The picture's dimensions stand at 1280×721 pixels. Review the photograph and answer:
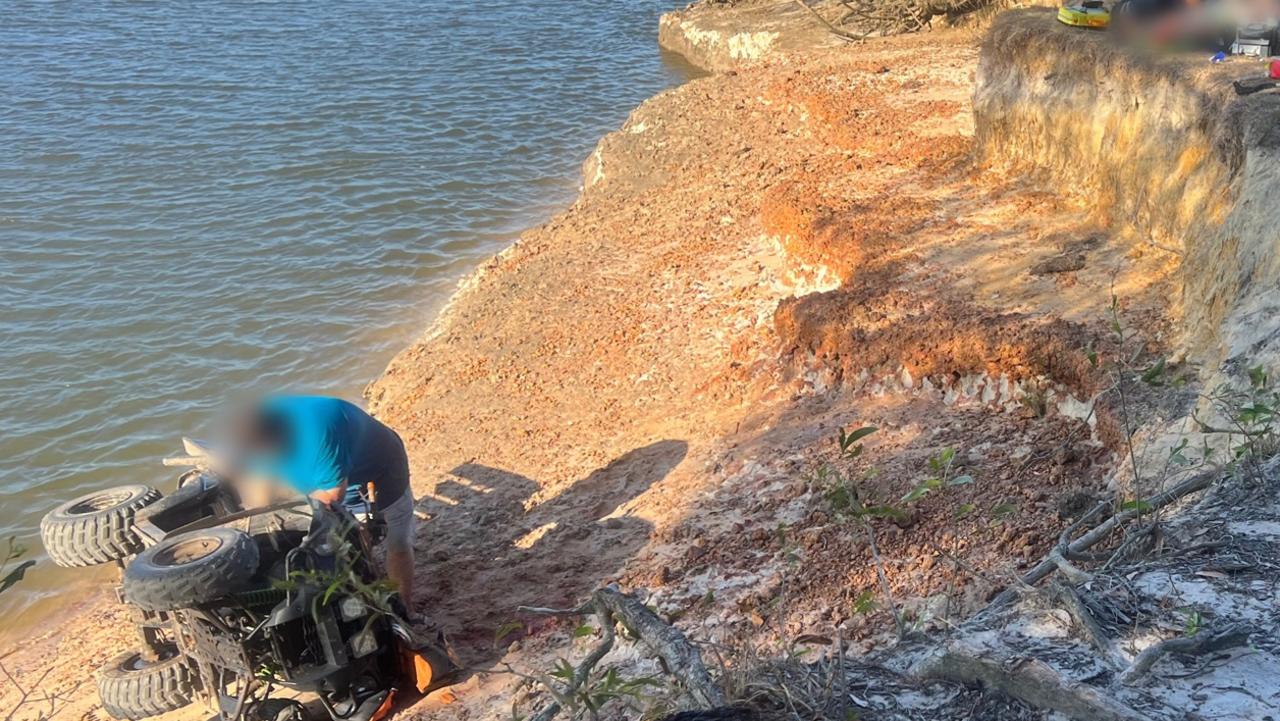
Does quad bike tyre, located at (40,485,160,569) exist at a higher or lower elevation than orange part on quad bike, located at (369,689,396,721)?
higher

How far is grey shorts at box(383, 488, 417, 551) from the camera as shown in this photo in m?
6.47

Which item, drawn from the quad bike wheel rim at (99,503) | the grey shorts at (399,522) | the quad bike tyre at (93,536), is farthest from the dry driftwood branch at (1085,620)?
the quad bike wheel rim at (99,503)

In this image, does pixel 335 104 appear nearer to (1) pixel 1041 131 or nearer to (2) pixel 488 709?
(1) pixel 1041 131

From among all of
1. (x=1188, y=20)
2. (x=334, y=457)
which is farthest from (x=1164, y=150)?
(x=334, y=457)

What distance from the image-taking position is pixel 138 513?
6.15m

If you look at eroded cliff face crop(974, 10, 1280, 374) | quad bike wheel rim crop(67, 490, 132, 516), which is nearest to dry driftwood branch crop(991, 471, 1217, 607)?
eroded cliff face crop(974, 10, 1280, 374)

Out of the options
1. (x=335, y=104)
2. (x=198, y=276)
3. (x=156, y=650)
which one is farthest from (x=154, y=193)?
(x=156, y=650)

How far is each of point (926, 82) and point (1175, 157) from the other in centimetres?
704

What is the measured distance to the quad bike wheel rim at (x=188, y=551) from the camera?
5184 mm

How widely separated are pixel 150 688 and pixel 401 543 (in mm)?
1489

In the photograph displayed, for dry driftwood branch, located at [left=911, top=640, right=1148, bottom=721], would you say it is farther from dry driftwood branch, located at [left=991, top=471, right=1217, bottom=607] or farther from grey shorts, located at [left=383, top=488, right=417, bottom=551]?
grey shorts, located at [left=383, top=488, right=417, bottom=551]

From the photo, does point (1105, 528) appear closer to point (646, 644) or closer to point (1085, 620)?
point (1085, 620)

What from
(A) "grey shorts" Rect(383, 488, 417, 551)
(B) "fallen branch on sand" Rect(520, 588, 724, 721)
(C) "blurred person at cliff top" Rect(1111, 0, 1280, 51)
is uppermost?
(C) "blurred person at cliff top" Rect(1111, 0, 1280, 51)

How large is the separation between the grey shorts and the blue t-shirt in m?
0.07
